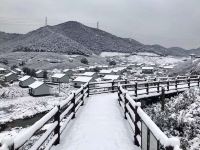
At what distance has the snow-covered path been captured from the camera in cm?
795

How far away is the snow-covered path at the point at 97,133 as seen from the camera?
795 centimetres

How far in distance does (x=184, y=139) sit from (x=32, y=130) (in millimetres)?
9795

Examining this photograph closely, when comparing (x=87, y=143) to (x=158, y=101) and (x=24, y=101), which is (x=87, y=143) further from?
(x=24, y=101)

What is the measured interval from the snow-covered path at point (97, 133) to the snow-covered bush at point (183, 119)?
11.1 ft

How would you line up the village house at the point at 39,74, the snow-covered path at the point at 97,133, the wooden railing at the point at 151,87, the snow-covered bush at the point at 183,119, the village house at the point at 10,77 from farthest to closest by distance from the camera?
the village house at the point at 39,74 → the village house at the point at 10,77 → the wooden railing at the point at 151,87 → the snow-covered bush at the point at 183,119 → the snow-covered path at the point at 97,133

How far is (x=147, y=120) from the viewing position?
595 cm

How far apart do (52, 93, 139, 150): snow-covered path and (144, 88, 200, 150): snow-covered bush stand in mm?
3394

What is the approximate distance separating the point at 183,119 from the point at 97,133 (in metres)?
7.54

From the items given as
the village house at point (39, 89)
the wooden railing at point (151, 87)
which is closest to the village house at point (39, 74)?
the village house at point (39, 89)

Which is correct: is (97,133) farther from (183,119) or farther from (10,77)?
(10,77)

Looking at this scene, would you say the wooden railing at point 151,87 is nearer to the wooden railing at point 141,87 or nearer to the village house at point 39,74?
the wooden railing at point 141,87

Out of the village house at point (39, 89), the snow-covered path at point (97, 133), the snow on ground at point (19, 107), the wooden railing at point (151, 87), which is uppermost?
the wooden railing at point (151, 87)

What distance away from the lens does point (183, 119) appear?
14922mm

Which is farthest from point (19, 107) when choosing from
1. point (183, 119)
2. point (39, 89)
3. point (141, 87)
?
point (183, 119)
